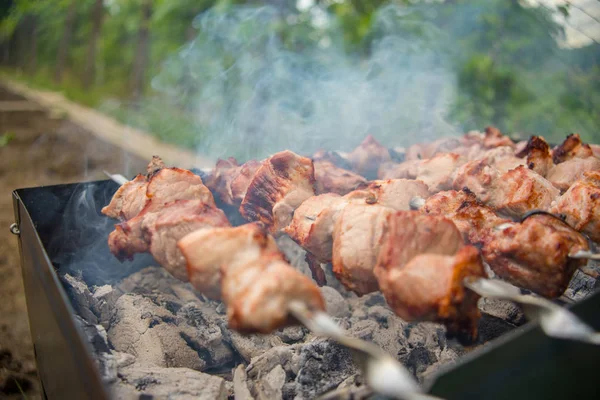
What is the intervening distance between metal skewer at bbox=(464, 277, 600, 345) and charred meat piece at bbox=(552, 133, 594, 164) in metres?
1.81

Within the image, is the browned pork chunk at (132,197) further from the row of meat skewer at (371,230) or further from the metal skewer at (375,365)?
the metal skewer at (375,365)

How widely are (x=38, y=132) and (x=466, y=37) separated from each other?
36.6 feet

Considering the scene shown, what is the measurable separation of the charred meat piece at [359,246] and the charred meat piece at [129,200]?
3.75 ft

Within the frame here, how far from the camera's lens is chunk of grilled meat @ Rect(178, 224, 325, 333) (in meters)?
1.44

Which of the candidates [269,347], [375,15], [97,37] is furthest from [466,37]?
[97,37]

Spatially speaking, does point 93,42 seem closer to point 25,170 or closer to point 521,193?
point 25,170

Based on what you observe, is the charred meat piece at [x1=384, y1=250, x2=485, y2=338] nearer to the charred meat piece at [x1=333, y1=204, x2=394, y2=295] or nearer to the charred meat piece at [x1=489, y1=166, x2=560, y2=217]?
the charred meat piece at [x1=333, y1=204, x2=394, y2=295]

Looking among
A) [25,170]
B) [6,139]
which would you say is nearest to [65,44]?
[6,139]

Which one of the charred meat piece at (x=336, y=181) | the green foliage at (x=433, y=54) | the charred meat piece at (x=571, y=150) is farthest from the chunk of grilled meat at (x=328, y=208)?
the green foliage at (x=433, y=54)

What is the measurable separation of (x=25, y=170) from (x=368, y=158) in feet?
26.8

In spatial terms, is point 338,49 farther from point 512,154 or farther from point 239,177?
point 239,177

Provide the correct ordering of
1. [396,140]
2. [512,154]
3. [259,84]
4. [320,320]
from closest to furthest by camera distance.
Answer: [320,320] → [512,154] → [396,140] → [259,84]

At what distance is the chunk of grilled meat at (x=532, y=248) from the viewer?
6.01ft

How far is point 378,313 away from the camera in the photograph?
8.93 feet
